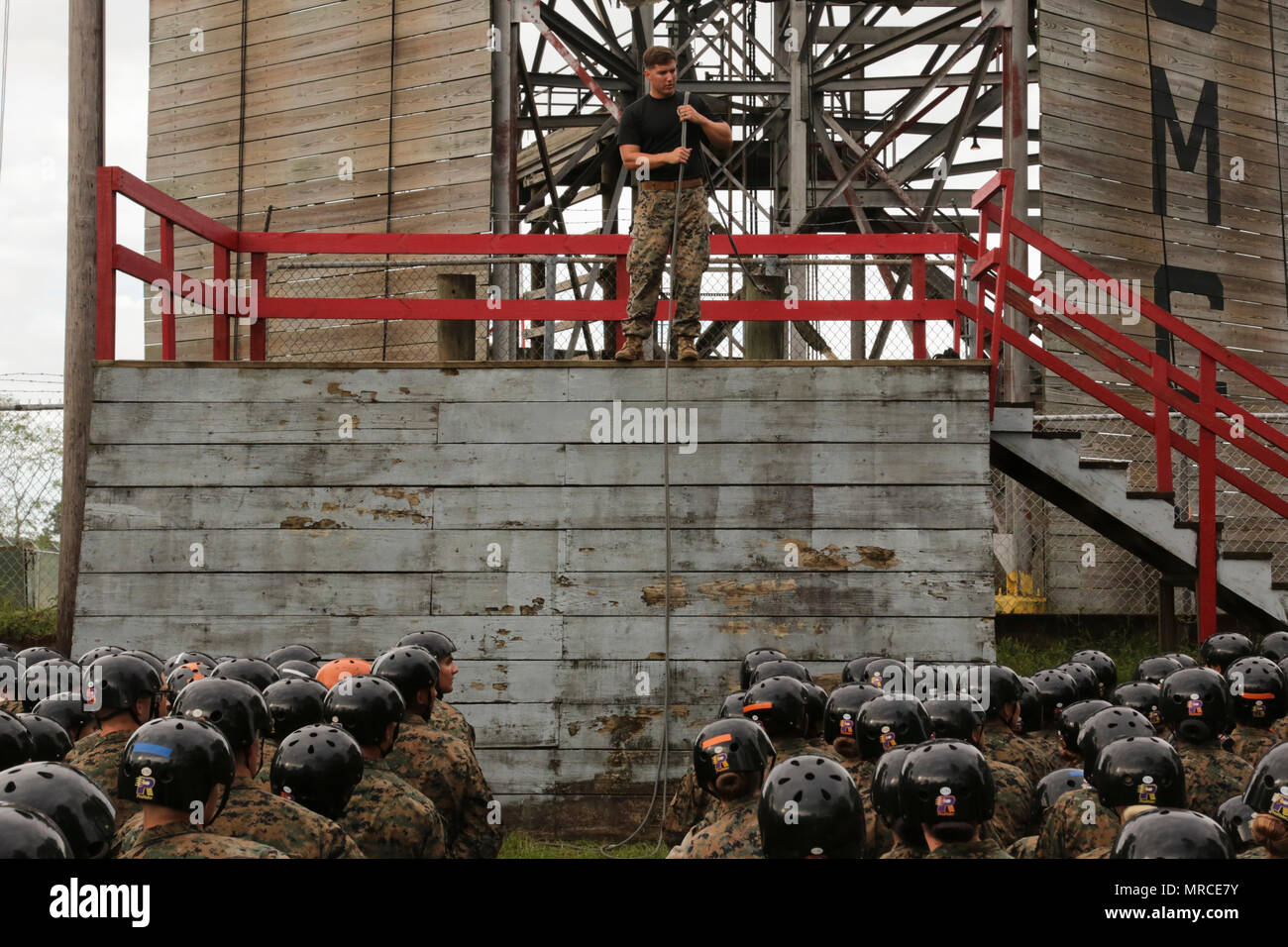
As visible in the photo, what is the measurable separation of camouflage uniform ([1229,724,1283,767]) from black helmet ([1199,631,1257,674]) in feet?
4.90

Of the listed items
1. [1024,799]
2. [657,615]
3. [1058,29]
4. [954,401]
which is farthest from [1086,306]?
[1024,799]

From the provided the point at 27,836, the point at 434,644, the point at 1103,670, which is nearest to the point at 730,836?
the point at 27,836

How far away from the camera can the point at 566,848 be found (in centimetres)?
902

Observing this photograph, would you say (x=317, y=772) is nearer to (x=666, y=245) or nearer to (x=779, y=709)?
(x=779, y=709)

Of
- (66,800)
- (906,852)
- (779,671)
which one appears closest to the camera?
(66,800)

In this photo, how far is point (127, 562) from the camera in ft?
31.8

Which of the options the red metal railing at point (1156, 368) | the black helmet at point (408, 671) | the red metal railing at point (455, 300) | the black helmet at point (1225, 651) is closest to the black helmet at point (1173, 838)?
the black helmet at point (408, 671)

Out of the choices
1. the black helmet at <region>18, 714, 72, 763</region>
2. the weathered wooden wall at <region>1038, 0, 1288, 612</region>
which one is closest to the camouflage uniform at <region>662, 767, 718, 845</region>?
the black helmet at <region>18, 714, 72, 763</region>

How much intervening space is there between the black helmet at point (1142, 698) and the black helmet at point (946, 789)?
132 inches

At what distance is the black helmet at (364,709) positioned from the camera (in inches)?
231

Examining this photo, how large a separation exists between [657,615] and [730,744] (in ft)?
14.7

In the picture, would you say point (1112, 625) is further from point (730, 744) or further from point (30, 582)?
point (30, 582)

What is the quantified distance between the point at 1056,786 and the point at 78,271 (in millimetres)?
8513

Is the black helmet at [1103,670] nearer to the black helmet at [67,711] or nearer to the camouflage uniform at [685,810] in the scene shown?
the camouflage uniform at [685,810]
